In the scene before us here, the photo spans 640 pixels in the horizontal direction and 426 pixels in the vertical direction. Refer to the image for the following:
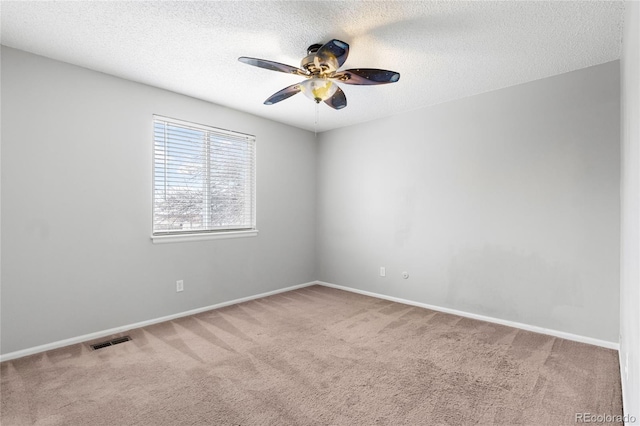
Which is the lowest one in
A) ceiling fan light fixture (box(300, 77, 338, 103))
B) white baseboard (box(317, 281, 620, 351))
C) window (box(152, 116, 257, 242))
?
white baseboard (box(317, 281, 620, 351))

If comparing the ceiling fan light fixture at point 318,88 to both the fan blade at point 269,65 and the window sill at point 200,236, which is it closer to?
the fan blade at point 269,65

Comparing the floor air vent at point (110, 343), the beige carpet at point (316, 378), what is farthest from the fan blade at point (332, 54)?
the floor air vent at point (110, 343)

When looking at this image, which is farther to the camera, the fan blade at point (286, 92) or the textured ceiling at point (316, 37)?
the fan blade at point (286, 92)

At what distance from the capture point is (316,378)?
2.21 meters

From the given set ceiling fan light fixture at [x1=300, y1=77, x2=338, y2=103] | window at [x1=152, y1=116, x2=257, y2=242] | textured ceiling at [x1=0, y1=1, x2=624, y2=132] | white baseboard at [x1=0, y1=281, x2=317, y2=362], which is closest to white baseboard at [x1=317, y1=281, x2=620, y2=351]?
white baseboard at [x1=0, y1=281, x2=317, y2=362]

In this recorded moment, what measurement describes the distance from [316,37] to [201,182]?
7.21ft

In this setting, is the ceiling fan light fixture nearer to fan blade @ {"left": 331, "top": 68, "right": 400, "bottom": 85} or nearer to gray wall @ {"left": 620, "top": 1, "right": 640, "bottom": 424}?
fan blade @ {"left": 331, "top": 68, "right": 400, "bottom": 85}

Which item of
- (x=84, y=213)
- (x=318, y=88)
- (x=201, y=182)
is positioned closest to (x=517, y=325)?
(x=318, y=88)

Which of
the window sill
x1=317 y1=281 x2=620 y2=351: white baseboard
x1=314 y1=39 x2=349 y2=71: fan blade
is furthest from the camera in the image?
the window sill

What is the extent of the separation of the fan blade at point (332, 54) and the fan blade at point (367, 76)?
0.33 ft

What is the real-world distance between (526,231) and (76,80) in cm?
452

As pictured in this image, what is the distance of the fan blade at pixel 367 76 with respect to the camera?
7.12 ft

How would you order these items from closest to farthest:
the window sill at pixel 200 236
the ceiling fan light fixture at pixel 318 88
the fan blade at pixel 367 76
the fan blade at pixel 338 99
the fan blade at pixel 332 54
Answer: the fan blade at pixel 332 54 < the fan blade at pixel 367 76 < the ceiling fan light fixture at pixel 318 88 < the fan blade at pixel 338 99 < the window sill at pixel 200 236

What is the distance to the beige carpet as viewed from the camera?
1822 millimetres
